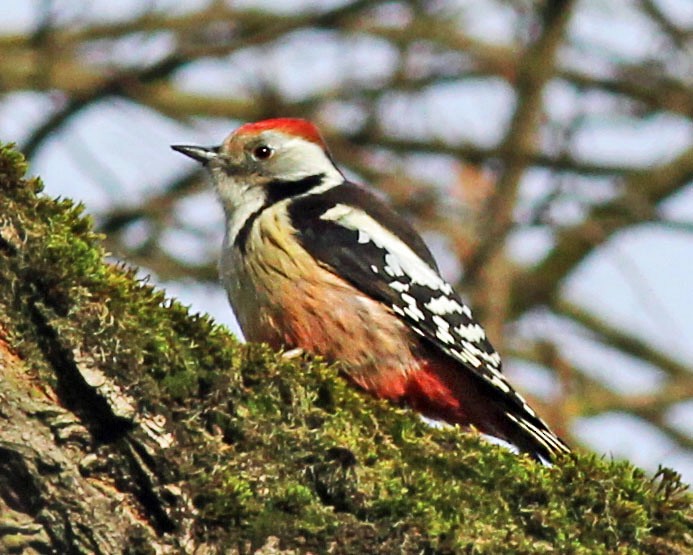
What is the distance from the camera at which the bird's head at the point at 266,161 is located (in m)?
4.82

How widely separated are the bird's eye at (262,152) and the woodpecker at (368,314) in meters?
0.66

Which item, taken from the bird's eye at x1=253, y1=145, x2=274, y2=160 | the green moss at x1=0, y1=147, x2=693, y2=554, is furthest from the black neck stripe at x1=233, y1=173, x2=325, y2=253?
the green moss at x1=0, y1=147, x2=693, y2=554

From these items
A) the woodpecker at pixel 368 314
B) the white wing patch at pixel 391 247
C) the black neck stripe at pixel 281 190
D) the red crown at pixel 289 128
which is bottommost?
the woodpecker at pixel 368 314

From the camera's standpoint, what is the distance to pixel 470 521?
2646 millimetres

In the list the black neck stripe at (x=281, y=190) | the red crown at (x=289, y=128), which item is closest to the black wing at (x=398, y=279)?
the black neck stripe at (x=281, y=190)

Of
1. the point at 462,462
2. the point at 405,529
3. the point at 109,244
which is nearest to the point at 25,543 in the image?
the point at 405,529

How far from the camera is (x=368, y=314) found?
3.96m

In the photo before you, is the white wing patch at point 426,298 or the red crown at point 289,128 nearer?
the white wing patch at point 426,298

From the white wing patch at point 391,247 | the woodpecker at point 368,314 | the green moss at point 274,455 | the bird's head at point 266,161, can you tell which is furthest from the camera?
the bird's head at point 266,161

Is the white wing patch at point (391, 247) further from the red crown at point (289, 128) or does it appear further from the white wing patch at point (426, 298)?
the red crown at point (289, 128)

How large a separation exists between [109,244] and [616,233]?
9.43 feet

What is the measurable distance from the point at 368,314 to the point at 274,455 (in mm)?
1371

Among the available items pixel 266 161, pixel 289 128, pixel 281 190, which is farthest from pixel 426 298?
pixel 289 128

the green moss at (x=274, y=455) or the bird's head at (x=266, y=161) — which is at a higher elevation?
the bird's head at (x=266, y=161)
